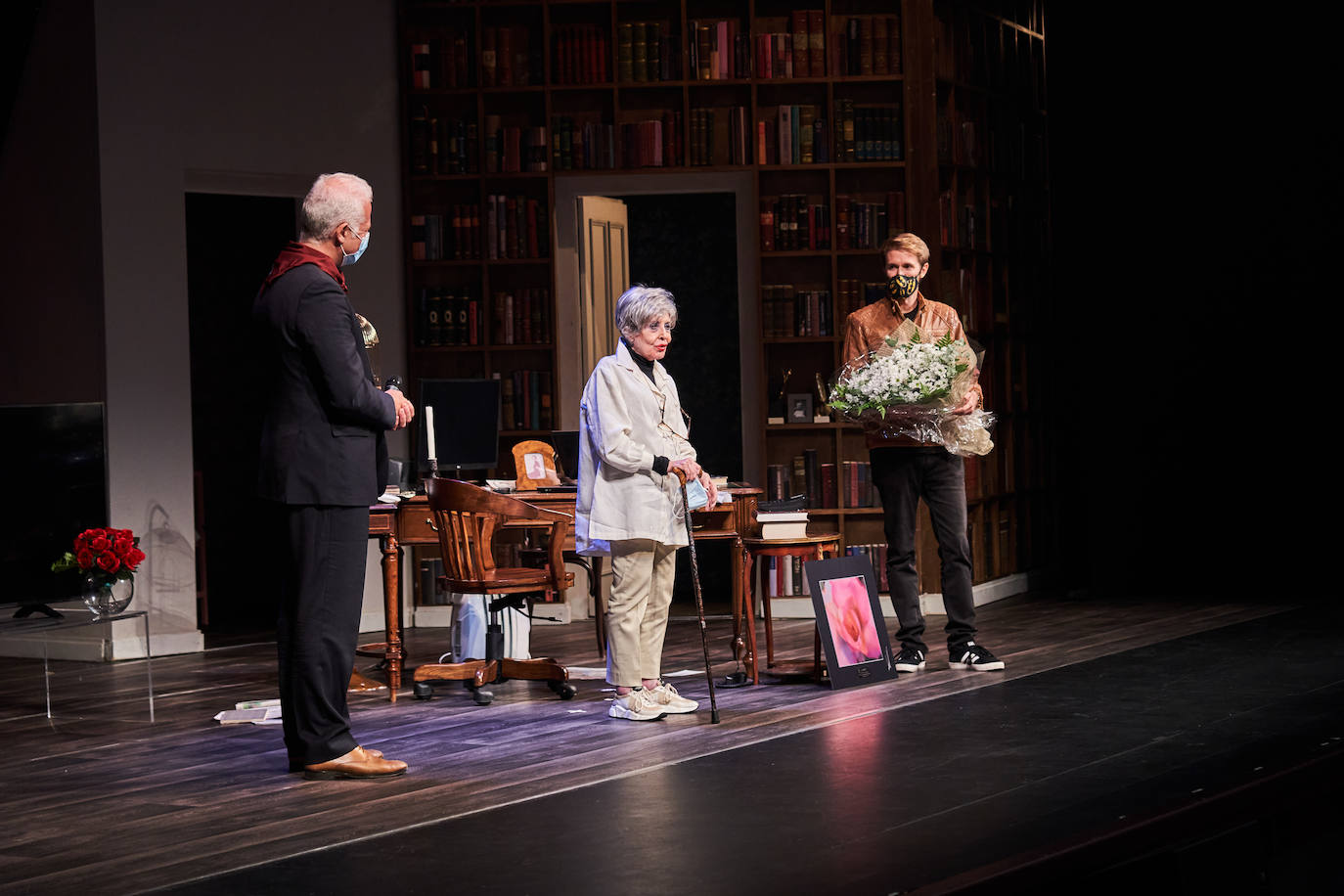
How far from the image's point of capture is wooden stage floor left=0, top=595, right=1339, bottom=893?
388cm

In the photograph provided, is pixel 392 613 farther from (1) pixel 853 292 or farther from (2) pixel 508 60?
(2) pixel 508 60

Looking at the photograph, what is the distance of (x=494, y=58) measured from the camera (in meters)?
8.66

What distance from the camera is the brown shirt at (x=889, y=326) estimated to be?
6230 millimetres

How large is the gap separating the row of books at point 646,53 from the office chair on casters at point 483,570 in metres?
3.32

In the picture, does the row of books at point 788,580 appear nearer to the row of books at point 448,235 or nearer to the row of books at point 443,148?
the row of books at point 448,235

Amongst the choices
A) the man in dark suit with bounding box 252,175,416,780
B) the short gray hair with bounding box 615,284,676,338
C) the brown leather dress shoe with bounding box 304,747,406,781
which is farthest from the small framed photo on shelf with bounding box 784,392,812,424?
the brown leather dress shoe with bounding box 304,747,406,781

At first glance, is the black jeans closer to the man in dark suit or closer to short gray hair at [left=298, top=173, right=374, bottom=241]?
the man in dark suit

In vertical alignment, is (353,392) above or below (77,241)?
below

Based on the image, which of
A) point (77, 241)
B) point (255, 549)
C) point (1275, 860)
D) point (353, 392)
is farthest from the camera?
point (255, 549)

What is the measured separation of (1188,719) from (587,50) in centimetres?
514

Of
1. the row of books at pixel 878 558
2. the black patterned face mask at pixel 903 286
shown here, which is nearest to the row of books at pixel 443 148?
the row of books at pixel 878 558

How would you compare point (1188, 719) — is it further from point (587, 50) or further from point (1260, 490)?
point (587, 50)

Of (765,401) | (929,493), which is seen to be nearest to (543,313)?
(765,401)

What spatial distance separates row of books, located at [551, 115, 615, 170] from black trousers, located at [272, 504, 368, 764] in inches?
172
